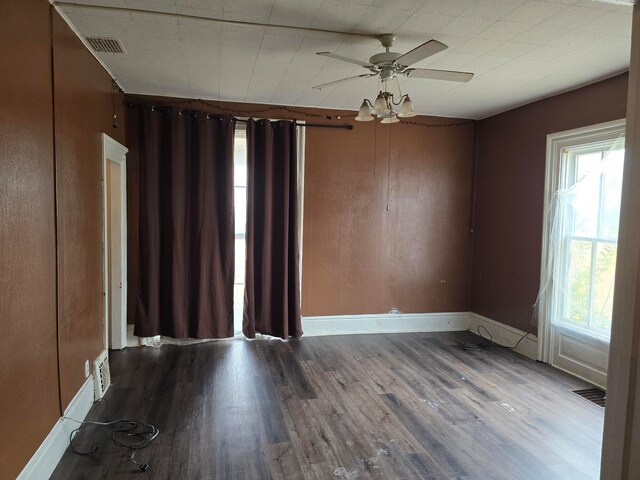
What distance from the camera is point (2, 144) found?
182 cm

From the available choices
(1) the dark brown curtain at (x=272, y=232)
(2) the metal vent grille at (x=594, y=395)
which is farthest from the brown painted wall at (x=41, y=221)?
(2) the metal vent grille at (x=594, y=395)

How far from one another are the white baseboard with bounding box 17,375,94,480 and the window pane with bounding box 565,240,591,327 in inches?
166

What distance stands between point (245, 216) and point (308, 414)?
240 centimetres

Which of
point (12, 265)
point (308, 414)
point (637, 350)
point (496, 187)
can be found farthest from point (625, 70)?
point (12, 265)

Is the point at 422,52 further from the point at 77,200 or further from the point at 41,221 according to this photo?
the point at 77,200

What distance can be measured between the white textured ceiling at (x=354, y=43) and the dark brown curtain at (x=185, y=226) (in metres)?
0.45

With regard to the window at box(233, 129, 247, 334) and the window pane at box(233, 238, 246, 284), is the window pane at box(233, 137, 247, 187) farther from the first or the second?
the window pane at box(233, 238, 246, 284)

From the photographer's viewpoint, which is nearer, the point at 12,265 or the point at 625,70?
the point at 12,265

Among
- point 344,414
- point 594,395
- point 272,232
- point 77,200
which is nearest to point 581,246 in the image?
point 594,395

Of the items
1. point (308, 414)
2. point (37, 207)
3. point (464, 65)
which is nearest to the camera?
point (37, 207)

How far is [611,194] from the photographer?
3.62 m

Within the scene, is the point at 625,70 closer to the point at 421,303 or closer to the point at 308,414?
the point at 421,303

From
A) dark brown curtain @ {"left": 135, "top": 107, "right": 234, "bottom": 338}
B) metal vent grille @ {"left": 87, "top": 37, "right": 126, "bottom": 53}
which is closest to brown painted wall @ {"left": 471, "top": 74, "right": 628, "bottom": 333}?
dark brown curtain @ {"left": 135, "top": 107, "right": 234, "bottom": 338}

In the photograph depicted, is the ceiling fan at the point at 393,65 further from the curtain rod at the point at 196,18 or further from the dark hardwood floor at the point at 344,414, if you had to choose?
the dark hardwood floor at the point at 344,414
